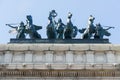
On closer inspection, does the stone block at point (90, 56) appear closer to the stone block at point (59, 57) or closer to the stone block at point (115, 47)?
the stone block at point (115, 47)

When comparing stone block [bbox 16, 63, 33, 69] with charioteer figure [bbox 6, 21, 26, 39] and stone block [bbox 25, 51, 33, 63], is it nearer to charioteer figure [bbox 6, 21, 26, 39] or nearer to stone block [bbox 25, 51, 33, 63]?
stone block [bbox 25, 51, 33, 63]

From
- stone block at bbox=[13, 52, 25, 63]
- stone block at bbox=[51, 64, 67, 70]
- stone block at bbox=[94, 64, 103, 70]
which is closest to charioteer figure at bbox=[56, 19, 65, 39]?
stone block at bbox=[13, 52, 25, 63]

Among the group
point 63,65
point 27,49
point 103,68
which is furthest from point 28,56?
point 103,68

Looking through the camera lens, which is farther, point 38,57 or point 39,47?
point 39,47

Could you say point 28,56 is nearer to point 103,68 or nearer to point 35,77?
point 35,77

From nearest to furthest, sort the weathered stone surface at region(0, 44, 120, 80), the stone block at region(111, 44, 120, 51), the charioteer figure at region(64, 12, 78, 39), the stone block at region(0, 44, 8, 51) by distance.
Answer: the weathered stone surface at region(0, 44, 120, 80)
the stone block at region(111, 44, 120, 51)
the stone block at region(0, 44, 8, 51)
the charioteer figure at region(64, 12, 78, 39)

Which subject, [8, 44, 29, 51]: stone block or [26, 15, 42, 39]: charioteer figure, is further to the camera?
[26, 15, 42, 39]: charioteer figure

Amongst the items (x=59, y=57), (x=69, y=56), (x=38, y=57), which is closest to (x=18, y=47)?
(x=38, y=57)

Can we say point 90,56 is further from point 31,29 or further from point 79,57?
point 31,29

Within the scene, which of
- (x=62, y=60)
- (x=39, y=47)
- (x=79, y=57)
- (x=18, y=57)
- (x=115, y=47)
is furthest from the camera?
(x=39, y=47)

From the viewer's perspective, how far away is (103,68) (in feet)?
83.8

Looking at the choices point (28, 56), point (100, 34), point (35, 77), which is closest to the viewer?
point (35, 77)

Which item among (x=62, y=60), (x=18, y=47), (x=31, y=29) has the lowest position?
(x=62, y=60)

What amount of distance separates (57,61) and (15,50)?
2.76 m
